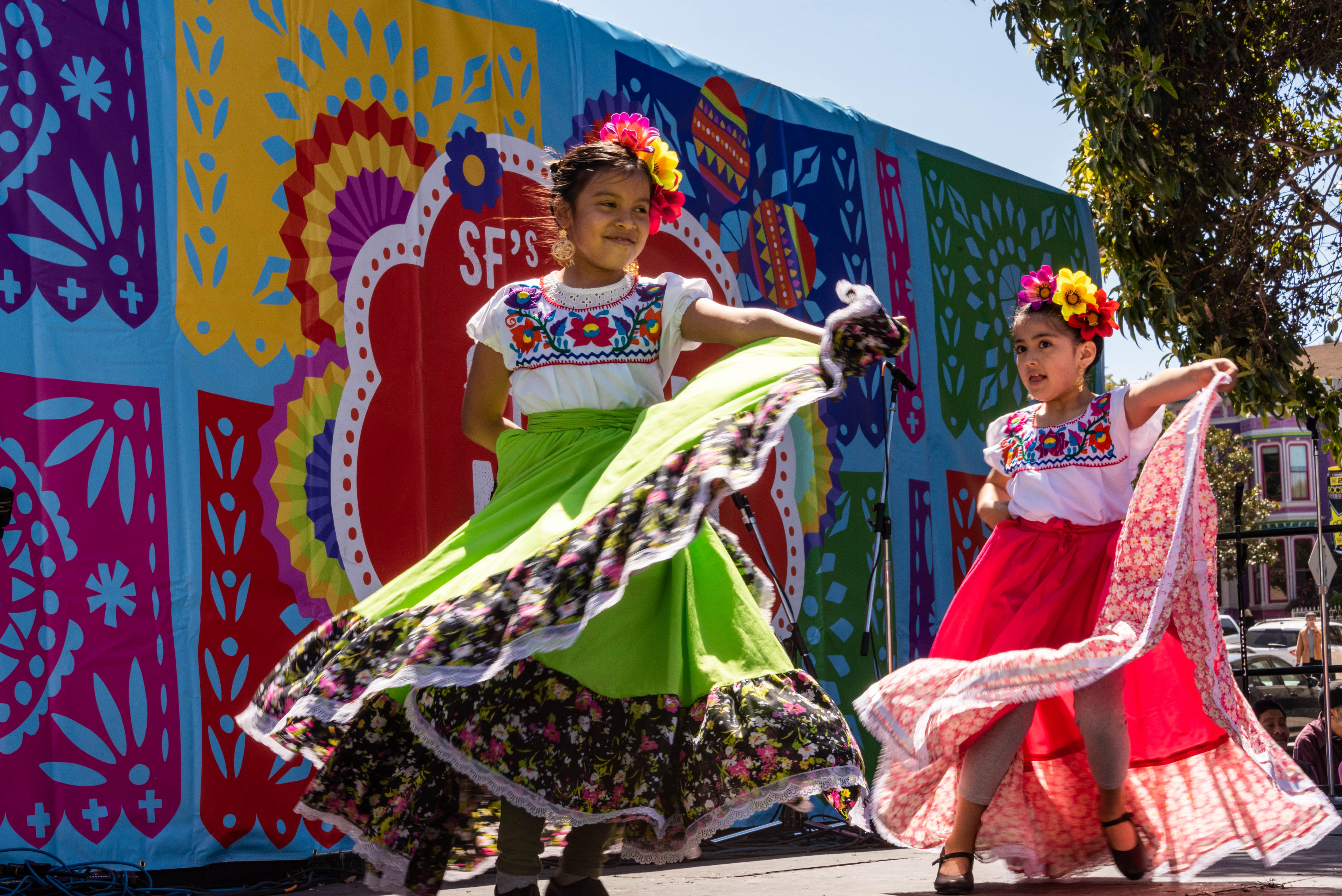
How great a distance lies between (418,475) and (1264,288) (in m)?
4.28

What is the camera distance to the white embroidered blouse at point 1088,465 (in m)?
3.06

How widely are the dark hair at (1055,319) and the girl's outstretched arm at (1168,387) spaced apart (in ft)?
0.69

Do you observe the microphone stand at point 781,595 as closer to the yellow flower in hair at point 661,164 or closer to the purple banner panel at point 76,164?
the yellow flower in hair at point 661,164

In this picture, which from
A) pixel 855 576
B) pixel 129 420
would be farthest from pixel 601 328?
pixel 855 576

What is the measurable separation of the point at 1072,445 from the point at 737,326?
1118mm

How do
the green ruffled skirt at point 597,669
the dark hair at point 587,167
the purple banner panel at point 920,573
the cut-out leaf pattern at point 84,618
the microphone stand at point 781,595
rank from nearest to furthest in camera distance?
1. the green ruffled skirt at point 597,669
2. the dark hair at point 587,167
3. the cut-out leaf pattern at point 84,618
4. the microphone stand at point 781,595
5. the purple banner panel at point 920,573

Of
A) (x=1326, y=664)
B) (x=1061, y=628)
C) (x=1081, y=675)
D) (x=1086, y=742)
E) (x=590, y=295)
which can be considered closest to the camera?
(x=590, y=295)

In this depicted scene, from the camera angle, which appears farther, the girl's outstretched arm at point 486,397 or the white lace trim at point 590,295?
the girl's outstretched arm at point 486,397

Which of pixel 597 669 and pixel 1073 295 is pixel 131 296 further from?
pixel 1073 295

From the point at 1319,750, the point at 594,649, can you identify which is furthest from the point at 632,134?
the point at 1319,750

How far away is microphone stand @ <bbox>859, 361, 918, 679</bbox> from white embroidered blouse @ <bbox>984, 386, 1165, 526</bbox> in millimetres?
1046

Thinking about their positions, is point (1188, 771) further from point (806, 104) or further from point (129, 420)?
point (806, 104)

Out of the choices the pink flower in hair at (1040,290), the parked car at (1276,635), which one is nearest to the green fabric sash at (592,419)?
the pink flower in hair at (1040,290)

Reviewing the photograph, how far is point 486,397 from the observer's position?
2676mm
